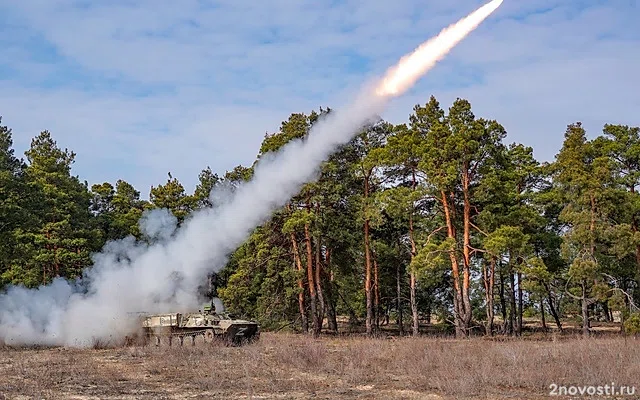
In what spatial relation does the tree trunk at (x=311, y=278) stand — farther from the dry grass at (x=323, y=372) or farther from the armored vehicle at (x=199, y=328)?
the dry grass at (x=323, y=372)

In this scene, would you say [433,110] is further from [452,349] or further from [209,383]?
[209,383]

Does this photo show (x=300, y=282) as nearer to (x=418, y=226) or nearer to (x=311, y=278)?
(x=311, y=278)

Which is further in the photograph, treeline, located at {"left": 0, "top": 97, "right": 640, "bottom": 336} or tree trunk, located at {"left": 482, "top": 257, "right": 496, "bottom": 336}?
tree trunk, located at {"left": 482, "top": 257, "right": 496, "bottom": 336}

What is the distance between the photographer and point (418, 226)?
39.0m

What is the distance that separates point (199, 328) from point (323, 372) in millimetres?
11152

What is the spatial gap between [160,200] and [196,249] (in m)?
25.2

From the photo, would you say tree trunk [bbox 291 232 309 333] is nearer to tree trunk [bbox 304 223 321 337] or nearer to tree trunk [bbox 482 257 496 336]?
tree trunk [bbox 304 223 321 337]

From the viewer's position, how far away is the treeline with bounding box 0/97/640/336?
3225cm

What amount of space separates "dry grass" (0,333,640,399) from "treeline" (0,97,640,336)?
32.2ft

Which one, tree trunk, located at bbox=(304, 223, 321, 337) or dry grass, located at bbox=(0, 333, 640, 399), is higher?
tree trunk, located at bbox=(304, 223, 321, 337)

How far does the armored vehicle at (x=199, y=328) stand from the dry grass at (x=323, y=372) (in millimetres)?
3567

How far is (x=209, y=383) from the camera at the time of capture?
16641mm

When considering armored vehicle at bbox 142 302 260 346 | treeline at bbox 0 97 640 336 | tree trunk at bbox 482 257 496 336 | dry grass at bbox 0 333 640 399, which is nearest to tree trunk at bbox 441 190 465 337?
treeline at bbox 0 97 640 336

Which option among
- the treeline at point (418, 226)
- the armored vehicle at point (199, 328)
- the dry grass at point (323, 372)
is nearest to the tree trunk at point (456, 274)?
the treeline at point (418, 226)
